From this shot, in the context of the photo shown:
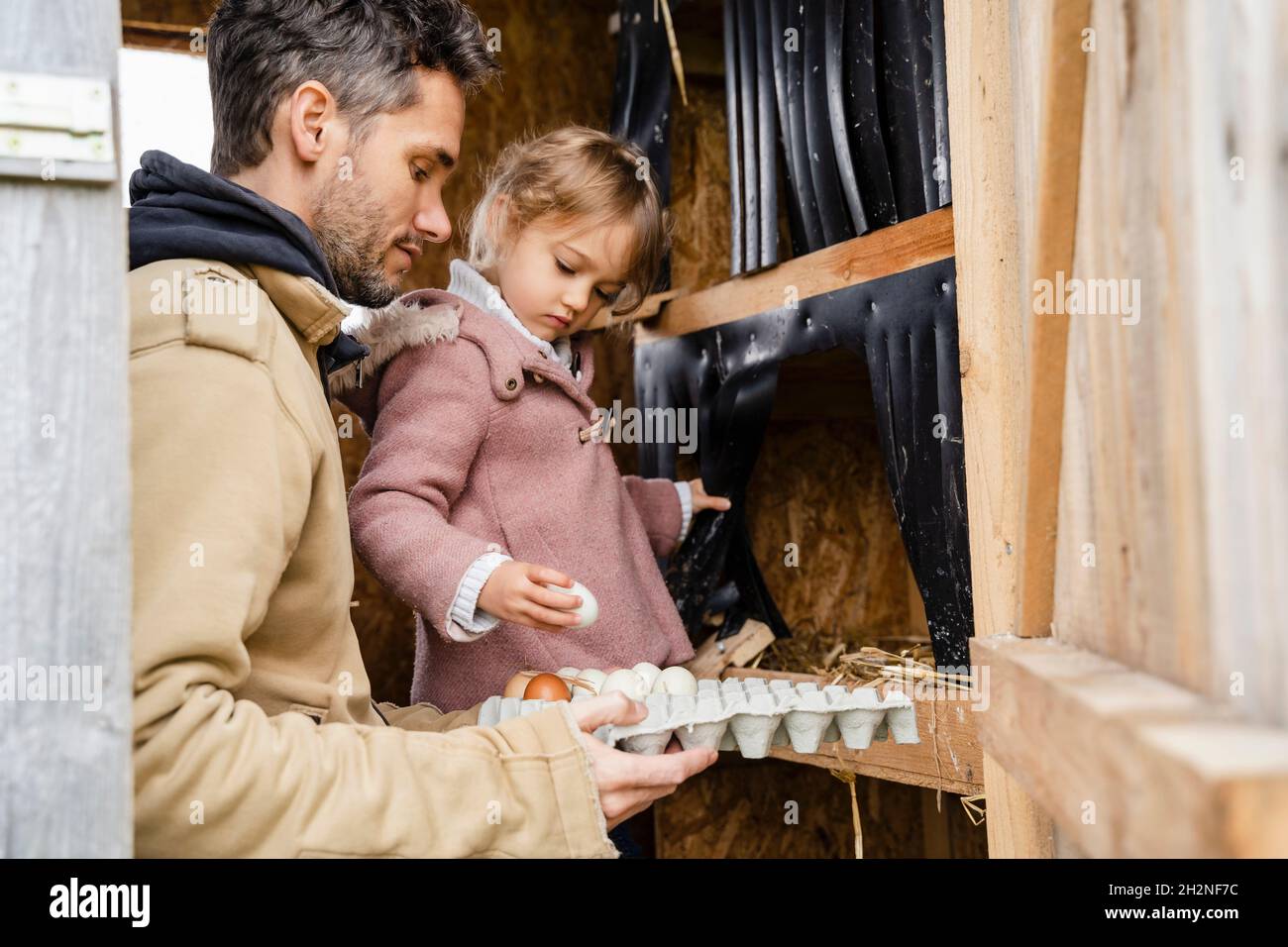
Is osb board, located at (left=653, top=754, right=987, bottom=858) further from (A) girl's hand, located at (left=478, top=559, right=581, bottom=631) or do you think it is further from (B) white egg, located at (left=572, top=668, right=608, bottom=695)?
(A) girl's hand, located at (left=478, top=559, right=581, bottom=631)

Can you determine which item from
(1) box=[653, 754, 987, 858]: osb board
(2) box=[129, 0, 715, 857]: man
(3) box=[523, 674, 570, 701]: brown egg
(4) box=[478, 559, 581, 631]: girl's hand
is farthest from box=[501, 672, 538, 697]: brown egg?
(1) box=[653, 754, 987, 858]: osb board

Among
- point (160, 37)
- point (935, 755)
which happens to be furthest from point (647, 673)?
point (160, 37)

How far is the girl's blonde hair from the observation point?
209 cm

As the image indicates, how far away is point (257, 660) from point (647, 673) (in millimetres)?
760

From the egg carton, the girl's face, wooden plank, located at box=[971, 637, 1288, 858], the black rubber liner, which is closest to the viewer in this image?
wooden plank, located at box=[971, 637, 1288, 858]

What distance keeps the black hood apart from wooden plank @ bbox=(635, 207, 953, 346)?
96 centimetres

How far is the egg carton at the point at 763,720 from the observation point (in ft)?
4.07

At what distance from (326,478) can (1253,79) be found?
0.89 metres

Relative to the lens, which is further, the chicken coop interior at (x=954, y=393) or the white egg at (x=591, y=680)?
the white egg at (x=591, y=680)

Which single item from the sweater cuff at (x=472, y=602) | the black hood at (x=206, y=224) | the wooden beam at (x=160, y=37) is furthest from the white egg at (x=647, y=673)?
the wooden beam at (x=160, y=37)

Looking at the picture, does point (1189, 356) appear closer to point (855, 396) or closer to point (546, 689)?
point (546, 689)

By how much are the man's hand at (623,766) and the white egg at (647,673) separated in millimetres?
533

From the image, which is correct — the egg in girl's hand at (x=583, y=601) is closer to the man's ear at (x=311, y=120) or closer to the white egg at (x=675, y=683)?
the white egg at (x=675, y=683)

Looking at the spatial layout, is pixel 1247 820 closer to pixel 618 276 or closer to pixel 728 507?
pixel 618 276
